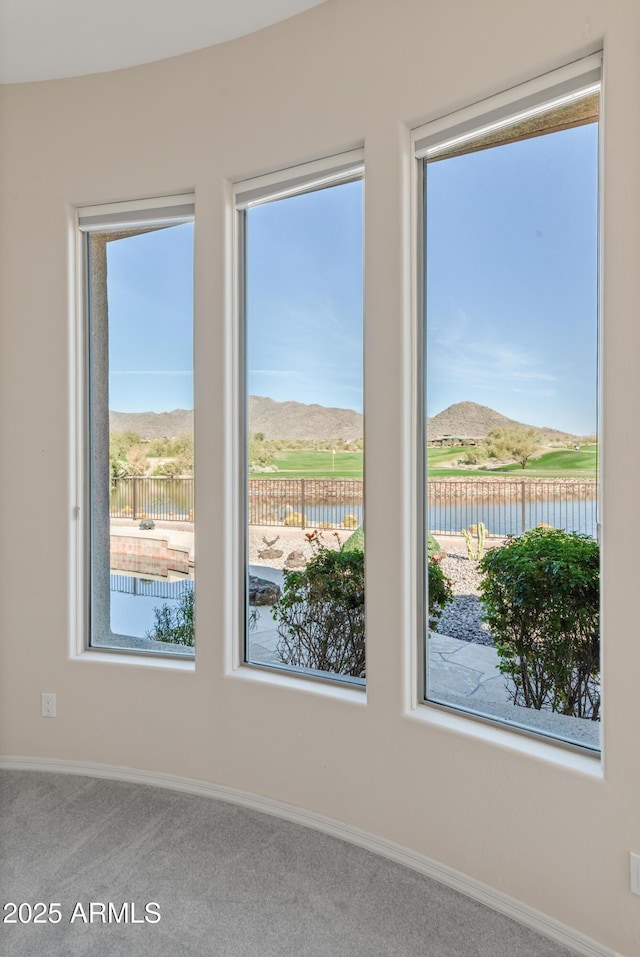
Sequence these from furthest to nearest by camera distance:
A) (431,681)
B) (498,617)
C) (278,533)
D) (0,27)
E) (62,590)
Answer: (62,590)
(278,533)
(0,27)
(431,681)
(498,617)

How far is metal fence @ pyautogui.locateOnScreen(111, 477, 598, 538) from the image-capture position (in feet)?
6.39

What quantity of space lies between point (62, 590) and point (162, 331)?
1260mm

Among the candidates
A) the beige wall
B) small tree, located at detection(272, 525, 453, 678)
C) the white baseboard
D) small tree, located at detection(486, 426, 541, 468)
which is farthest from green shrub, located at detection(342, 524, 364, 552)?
the white baseboard

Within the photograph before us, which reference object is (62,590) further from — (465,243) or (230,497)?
(465,243)

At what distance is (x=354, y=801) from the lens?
229 cm

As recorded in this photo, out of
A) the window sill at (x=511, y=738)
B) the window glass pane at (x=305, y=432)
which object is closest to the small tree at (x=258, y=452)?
the window glass pane at (x=305, y=432)

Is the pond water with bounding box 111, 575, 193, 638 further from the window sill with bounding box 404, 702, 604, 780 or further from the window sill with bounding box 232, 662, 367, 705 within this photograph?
the window sill with bounding box 404, 702, 604, 780

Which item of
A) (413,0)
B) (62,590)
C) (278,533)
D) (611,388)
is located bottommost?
(62,590)

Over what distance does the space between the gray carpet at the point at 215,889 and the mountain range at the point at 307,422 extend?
149 cm

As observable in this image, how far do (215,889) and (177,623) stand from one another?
1102mm

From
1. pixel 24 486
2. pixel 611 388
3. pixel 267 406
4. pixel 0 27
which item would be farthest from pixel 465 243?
pixel 24 486

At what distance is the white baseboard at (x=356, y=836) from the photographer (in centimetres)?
180

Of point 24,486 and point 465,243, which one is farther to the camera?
point 24,486

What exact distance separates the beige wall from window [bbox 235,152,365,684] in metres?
0.11
